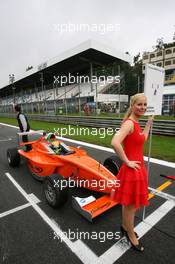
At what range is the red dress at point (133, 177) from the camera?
2.04 m

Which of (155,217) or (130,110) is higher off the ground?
(130,110)

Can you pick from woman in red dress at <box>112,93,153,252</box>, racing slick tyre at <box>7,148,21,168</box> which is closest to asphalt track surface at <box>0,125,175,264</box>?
woman in red dress at <box>112,93,153,252</box>

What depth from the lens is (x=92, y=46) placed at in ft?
79.0

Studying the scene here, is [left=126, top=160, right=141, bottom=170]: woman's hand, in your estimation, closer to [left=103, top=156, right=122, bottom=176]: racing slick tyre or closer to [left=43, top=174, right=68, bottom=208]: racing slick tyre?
[left=43, top=174, right=68, bottom=208]: racing slick tyre

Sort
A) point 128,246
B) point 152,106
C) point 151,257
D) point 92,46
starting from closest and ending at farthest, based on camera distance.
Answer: point 151,257 < point 128,246 < point 152,106 < point 92,46

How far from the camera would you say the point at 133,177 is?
2072 millimetres

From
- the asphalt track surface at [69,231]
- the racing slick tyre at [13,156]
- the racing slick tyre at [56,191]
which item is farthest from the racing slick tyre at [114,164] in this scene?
the racing slick tyre at [13,156]

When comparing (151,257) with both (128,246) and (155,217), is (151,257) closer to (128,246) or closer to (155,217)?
(128,246)

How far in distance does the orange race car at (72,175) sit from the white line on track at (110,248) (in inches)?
12.8

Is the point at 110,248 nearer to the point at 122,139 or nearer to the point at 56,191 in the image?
the point at 56,191

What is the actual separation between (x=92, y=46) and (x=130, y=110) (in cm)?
2435

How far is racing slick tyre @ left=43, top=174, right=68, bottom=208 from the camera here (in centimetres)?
304

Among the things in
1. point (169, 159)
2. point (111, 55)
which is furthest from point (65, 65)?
point (169, 159)

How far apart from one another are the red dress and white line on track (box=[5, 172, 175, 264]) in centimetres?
66
